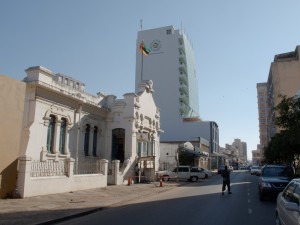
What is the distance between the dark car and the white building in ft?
36.0

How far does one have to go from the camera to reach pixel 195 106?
4016 inches

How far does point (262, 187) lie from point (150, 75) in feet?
245

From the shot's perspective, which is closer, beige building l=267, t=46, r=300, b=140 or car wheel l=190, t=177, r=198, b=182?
car wheel l=190, t=177, r=198, b=182

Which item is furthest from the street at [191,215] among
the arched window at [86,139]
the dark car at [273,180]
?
the arched window at [86,139]

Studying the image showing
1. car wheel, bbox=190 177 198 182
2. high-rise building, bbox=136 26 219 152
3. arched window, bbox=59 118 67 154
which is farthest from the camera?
high-rise building, bbox=136 26 219 152

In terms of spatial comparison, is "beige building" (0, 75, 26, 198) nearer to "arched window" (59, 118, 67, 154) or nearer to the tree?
"arched window" (59, 118, 67, 154)

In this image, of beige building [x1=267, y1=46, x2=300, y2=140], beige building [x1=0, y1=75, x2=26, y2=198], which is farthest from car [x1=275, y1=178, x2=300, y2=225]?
beige building [x1=267, y1=46, x2=300, y2=140]

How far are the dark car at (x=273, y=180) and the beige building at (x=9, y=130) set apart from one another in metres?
12.0

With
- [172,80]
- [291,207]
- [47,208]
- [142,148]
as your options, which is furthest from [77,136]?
[172,80]

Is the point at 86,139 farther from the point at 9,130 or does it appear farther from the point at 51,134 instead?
the point at 9,130

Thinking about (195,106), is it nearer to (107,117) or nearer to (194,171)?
(194,171)

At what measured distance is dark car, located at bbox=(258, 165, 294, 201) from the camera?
16.3 meters

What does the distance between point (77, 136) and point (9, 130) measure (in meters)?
11.1

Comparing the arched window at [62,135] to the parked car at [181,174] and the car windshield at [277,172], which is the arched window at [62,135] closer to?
the parked car at [181,174]
